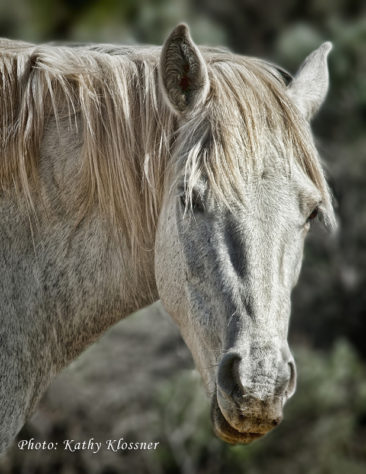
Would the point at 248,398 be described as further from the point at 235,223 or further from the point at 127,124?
the point at 127,124

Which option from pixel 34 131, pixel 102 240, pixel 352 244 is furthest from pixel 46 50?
pixel 352 244

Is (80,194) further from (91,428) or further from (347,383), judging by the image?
(347,383)

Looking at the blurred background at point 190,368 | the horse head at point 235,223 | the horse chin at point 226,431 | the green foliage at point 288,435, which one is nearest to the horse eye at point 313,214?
the horse head at point 235,223

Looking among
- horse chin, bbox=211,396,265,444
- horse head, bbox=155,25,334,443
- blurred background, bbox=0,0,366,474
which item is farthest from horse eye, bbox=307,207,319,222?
horse chin, bbox=211,396,265,444

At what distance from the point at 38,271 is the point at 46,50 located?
1009mm

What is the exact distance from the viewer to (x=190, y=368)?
531cm

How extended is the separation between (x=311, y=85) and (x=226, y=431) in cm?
174

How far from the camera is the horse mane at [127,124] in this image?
281 cm

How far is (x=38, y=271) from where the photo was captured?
113 inches

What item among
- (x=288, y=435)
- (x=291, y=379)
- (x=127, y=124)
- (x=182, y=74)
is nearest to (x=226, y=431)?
(x=291, y=379)

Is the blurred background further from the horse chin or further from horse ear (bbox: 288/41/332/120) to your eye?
the horse chin

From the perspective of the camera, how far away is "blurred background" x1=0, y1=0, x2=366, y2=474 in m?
10.7

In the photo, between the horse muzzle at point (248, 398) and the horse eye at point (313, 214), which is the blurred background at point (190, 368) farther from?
the horse muzzle at point (248, 398)

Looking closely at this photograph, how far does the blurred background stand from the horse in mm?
632
